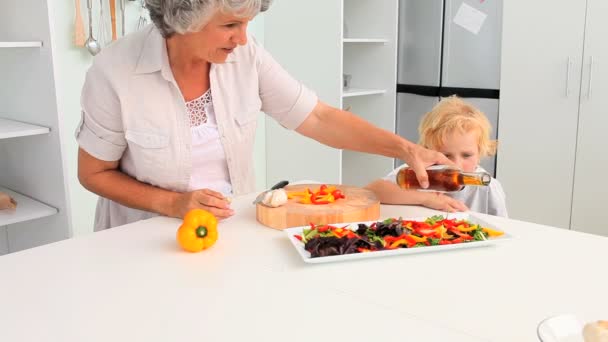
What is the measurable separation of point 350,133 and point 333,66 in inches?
65.5

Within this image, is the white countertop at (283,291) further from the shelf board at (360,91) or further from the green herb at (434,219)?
the shelf board at (360,91)

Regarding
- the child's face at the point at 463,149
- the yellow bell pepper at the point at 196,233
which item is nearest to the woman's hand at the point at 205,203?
the yellow bell pepper at the point at 196,233

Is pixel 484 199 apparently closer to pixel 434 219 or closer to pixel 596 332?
pixel 434 219

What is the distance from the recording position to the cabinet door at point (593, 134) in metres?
3.05

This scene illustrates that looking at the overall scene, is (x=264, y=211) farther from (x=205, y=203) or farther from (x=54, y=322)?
(x=54, y=322)

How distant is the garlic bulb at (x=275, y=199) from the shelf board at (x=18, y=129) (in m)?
1.40

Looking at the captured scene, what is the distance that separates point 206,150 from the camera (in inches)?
73.7

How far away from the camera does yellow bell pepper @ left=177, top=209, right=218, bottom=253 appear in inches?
54.7

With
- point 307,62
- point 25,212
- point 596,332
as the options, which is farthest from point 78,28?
point 596,332

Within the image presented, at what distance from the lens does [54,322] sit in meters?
1.08

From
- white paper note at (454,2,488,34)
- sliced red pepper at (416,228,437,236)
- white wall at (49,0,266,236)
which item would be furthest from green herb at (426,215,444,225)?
white paper note at (454,2,488,34)

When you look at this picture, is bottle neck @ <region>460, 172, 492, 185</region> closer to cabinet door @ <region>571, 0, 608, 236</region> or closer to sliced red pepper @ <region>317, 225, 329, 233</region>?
sliced red pepper @ <region>317, 225, 329, 233</region>

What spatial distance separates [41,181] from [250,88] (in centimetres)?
140

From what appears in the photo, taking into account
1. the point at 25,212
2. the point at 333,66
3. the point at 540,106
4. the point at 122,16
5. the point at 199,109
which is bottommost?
the point at 25,212
